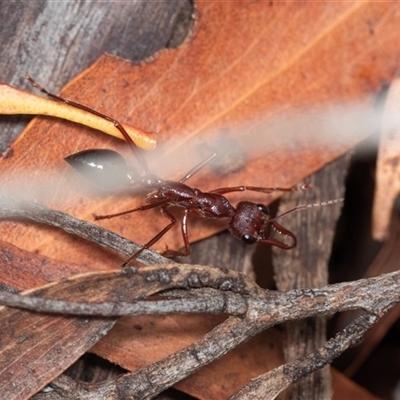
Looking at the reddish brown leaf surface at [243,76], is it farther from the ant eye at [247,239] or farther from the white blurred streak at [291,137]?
the ant eye at [247,239]

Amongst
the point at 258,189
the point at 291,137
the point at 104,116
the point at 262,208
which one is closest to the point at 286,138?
the point at 291,137

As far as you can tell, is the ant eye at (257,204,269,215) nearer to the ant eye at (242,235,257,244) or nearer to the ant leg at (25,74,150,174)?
the ant eye at (242,235,257,244)

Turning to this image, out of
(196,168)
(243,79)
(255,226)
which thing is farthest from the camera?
(255,226)

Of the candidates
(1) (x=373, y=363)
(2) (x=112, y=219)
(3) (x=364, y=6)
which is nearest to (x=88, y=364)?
(2) (x=112, y=219)

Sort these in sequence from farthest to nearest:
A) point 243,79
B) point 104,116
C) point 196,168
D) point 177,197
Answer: point 177,197 < point 196,168 < point 243,79 < point 104,116

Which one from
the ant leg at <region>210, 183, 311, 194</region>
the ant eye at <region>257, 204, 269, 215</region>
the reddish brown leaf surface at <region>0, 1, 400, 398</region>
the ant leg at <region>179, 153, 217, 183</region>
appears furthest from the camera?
the ant eye at <region>257, 204, 269, 215</region>

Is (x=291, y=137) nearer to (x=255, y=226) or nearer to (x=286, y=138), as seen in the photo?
(x=286, y=138)

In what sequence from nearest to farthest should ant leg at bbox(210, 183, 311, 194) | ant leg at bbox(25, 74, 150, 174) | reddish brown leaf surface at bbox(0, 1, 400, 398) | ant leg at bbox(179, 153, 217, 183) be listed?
ant leg at bbox(25, 74, 150, 174) < reddish brown leaf surface at bbox(0, 1, 400, 398) < ant leg at bbox(179, 153, 217, 183) < ant leg at bbox(210, 183, 311, 194)

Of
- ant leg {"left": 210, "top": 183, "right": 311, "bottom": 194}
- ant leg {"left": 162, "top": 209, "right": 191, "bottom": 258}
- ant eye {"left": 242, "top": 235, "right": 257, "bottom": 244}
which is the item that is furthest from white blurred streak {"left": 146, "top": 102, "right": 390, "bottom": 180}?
ant eye {"left": 242, "top": 235, "right": 257, "bottom": 244}
